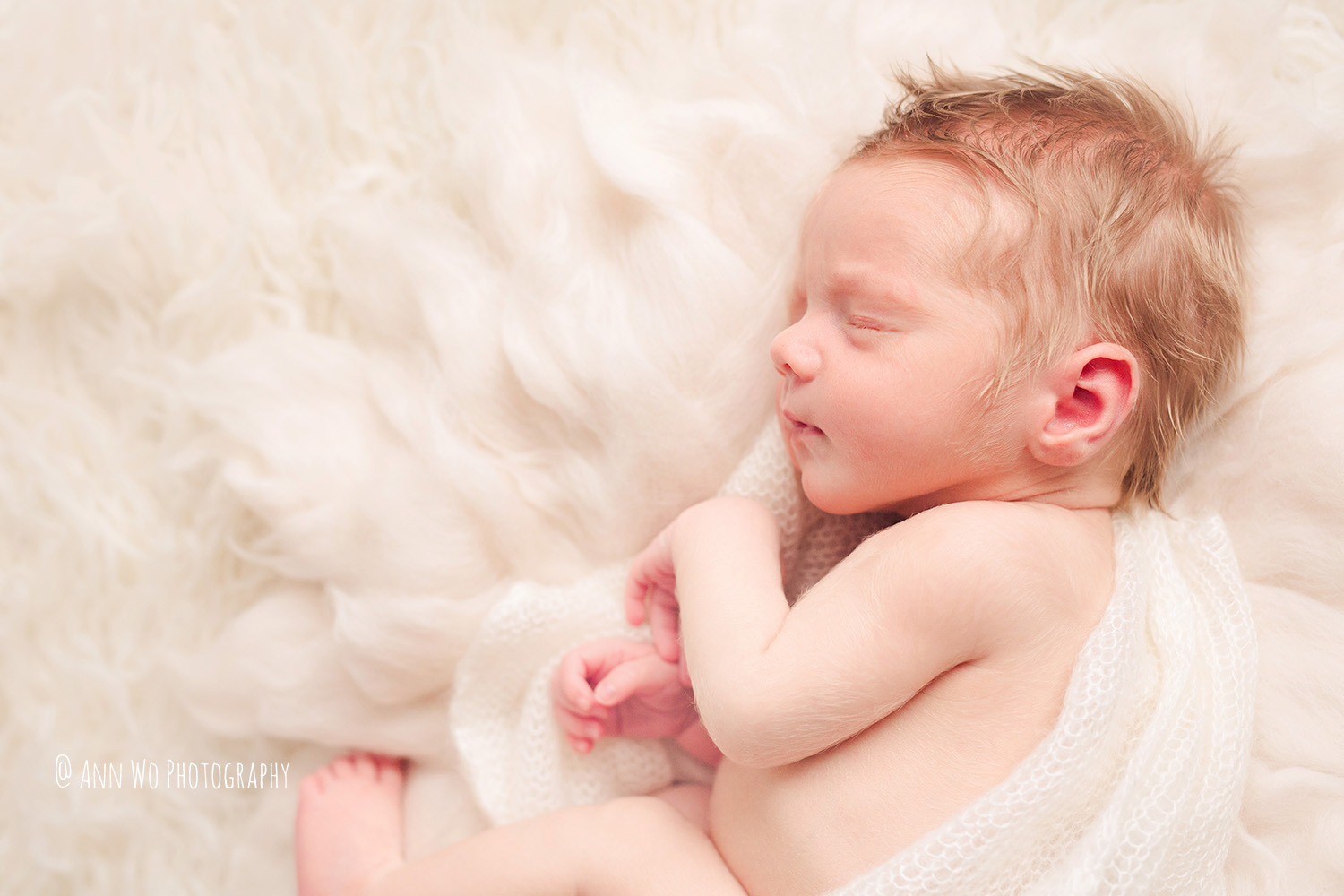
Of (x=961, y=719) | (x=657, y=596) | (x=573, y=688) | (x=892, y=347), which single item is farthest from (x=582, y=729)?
(x=892, y=347)

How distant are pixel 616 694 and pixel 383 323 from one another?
23.2 inches

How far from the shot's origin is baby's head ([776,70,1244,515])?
3.22ft

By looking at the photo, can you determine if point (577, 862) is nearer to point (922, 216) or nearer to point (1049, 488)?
point (1049, 488)

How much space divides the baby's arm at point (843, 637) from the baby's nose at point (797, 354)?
20cm

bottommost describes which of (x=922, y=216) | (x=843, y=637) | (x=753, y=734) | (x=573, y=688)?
(x=573, y=688)

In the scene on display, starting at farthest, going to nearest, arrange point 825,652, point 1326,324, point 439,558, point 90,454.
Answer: point 90,454, point 439,558, point 1326,324, point 825,652

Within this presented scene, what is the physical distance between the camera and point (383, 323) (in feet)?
4.35

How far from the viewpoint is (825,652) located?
0.97 metres

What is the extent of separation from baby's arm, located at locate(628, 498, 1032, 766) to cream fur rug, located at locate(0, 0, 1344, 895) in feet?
0.85

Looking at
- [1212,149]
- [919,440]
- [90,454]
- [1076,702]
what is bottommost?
[90,454]

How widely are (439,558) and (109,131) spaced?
0.77m

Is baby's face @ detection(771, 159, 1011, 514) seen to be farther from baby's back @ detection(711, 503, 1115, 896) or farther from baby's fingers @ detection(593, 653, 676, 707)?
baby's fingers @ detection(593, 653, 676, 707)

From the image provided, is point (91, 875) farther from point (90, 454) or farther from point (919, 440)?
point (919, 440)

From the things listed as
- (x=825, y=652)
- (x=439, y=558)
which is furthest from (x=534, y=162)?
(x=825, y=652)
